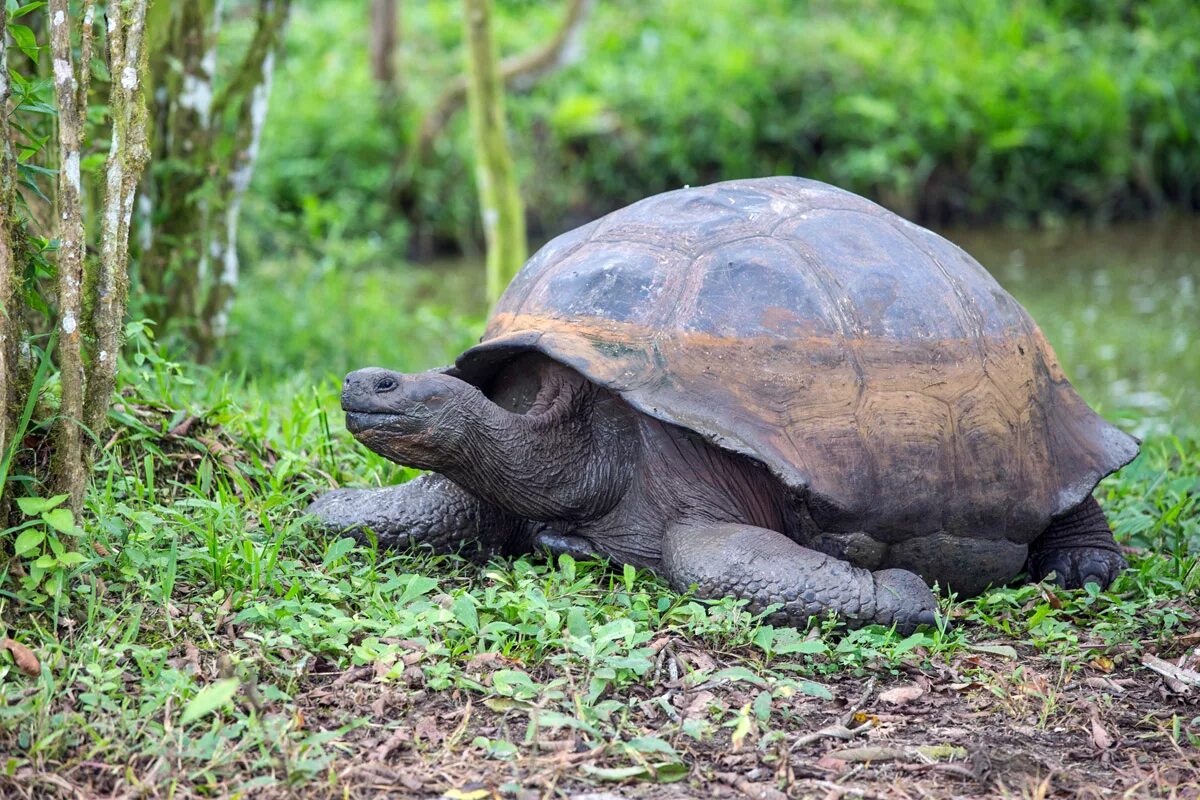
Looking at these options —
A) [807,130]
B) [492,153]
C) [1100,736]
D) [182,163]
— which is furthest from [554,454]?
[807,130]

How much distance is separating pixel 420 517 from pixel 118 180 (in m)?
1.32

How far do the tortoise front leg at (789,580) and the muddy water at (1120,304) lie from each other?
8.32ft

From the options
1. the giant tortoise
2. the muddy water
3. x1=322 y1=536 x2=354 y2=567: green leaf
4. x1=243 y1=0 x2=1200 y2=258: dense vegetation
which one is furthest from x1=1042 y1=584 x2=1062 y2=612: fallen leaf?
x1=243 y1=0 x2=1200 y2=258: dense vegetation

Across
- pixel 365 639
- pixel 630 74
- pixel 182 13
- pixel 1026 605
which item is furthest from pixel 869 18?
pixel 365 639

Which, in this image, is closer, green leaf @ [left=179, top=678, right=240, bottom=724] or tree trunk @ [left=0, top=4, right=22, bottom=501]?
green leaf @ [left=179, top=678, right=240, bottom=724]

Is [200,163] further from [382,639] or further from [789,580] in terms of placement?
[789,580]

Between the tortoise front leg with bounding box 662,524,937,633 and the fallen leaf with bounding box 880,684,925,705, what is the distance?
0.92ft

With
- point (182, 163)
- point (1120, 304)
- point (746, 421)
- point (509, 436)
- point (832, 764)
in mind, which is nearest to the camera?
point (832, 764)

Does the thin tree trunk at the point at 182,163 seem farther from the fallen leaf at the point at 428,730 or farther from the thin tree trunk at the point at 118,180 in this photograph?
the fallen leaf at the point at 428,730

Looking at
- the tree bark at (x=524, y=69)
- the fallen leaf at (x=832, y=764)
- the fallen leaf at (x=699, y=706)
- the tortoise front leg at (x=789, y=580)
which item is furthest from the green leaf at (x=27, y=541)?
the tree bark at (x=524, y=69)

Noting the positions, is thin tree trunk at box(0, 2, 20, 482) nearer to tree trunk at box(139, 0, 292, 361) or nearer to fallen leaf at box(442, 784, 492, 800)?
fallen leaf at box(442, 784, 492, 800)

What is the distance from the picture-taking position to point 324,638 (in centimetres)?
298

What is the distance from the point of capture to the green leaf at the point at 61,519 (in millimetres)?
2758

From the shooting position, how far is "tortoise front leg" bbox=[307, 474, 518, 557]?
145 inches
